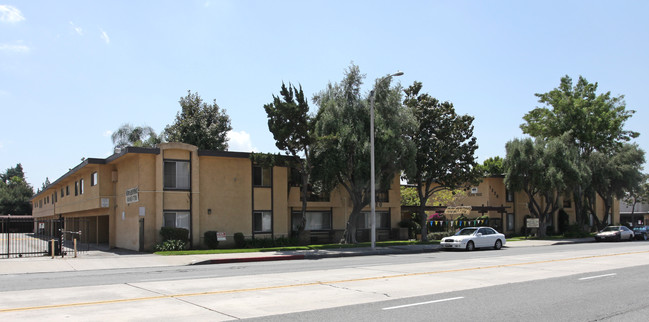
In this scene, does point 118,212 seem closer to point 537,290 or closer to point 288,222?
point 288,222

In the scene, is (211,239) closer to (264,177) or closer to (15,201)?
(264,177)

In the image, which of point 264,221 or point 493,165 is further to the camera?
point 493,165

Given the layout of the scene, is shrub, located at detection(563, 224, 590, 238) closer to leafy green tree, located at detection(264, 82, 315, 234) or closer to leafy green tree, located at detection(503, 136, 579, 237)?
leafy green tree, located at detection(503, 136, 579, 237)

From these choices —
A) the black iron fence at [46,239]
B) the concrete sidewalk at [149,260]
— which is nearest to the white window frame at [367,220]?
the concrete sidewalk at [149,260]

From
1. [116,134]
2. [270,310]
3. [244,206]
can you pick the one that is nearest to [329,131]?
[244,206]

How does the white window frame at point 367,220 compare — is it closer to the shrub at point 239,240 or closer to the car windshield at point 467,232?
the car windshield at point 467,232

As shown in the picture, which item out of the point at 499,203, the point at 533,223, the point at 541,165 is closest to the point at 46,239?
the point at 499,203

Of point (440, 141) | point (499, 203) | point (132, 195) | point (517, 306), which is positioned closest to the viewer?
point (517, 306)

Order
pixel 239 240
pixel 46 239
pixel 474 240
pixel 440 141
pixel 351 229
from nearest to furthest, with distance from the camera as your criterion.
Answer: pixel 474 240
pixel 239 240
pixel 351 229
pixel 440 141
pixel 46 239

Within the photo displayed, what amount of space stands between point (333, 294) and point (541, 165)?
110 ft

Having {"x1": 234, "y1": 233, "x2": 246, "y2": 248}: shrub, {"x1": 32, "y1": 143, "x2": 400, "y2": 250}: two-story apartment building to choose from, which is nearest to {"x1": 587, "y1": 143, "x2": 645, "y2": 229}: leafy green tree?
{"x1": 32, "y1": 143, "x2": 400, "y2": 250}: two-story apartment building

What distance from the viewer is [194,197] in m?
28.8

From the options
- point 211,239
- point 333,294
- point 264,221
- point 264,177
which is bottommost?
point 211,239

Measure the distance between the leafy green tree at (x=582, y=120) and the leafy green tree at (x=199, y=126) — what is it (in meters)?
31.7
